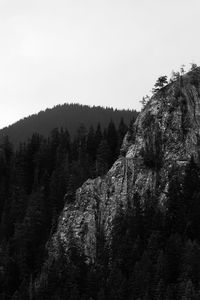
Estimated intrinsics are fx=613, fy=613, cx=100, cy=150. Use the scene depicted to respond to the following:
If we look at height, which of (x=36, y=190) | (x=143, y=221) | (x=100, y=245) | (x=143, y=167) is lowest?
(x=100, y=245)

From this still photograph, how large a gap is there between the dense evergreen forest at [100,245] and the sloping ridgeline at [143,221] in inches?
6.5

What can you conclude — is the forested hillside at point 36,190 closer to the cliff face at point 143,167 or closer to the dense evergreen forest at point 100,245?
the dense evergreen forest at point 100,245

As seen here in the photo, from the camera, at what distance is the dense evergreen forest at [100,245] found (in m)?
81.3

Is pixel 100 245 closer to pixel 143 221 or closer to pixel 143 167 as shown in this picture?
pixel 143 221

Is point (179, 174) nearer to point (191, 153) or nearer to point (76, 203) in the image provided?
point (191, 153)

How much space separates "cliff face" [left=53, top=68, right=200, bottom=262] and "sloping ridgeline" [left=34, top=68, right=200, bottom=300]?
0.17 meters

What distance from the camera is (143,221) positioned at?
95.1m

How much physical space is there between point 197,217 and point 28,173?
50.9 meters

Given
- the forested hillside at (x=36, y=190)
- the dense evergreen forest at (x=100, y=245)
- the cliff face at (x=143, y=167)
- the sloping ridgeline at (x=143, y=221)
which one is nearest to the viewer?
the dense evergreen forest at (x=100, y=245)

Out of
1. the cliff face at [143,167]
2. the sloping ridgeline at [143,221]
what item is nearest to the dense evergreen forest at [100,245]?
the sloping ridgeline at [143,221]

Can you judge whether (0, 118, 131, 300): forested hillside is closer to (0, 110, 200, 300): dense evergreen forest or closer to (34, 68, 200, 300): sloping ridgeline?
(0, 110, 200, 300): dense evergreen forest

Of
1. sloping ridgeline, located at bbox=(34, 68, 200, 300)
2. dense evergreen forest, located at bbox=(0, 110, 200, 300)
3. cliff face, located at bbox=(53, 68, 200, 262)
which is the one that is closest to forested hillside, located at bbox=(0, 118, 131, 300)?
dense evergreen forest, located at bbox=(0, 110, 200, 300)

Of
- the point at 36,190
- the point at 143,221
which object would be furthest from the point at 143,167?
the point at 36,190

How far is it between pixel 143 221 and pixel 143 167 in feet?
43.1
